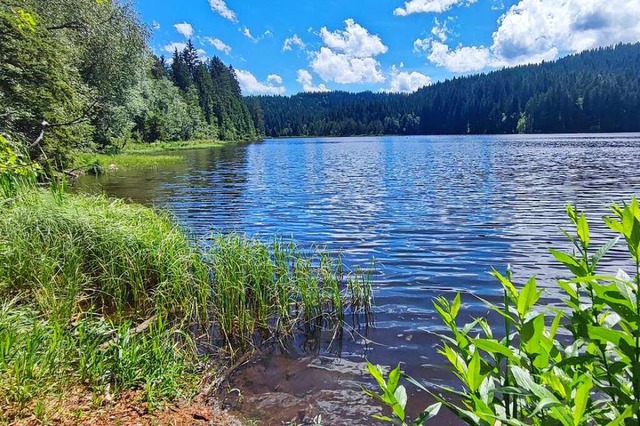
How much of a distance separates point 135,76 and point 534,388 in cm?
4445

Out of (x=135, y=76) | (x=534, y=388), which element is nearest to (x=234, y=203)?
(x=534, y=388)

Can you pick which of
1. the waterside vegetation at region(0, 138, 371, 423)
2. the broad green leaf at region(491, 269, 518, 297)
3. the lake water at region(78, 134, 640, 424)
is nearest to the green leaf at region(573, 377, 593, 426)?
the broad green leaf at region(491, 269, 518, 297)

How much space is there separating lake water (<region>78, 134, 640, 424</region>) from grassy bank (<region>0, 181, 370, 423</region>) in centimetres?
84

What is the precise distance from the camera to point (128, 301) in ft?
23.3

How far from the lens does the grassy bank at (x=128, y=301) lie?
448 centimetres

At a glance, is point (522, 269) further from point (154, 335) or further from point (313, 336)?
point (154, 335)

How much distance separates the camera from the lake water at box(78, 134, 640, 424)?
610 cm

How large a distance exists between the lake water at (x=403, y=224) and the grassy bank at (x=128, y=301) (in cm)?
84

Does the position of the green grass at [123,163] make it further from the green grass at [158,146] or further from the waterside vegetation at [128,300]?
the waterside vegetation at [128,300]

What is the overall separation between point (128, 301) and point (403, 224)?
32.2 ft

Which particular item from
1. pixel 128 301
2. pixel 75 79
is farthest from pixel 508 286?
pixel 75 79

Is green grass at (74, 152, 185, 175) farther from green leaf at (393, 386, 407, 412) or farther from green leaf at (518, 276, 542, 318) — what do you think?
green leaf at (518, 276, 542, 318)

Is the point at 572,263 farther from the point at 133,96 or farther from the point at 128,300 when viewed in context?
the point at 133,96

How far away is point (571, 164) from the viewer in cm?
3425
